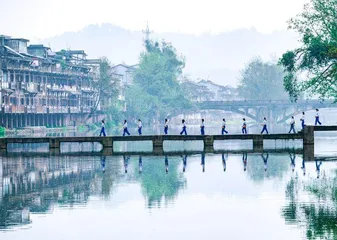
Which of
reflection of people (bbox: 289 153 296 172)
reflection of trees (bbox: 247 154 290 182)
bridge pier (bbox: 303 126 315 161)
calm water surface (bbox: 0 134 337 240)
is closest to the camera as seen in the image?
calm water surface (bbox: 0 134 337 240)

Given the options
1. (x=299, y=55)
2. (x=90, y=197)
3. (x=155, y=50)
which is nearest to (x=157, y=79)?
(x=155, y=50)

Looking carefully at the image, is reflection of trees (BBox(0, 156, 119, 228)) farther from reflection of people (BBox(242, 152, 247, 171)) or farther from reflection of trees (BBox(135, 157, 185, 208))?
reflection of people (BBox(242, 152, 247, 171))

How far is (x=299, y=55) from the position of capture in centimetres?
6831

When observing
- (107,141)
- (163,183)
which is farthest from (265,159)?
(107,141)

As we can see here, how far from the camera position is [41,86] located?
432 ft

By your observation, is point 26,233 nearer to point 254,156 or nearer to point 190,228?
point 190,228

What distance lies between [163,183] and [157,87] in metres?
128

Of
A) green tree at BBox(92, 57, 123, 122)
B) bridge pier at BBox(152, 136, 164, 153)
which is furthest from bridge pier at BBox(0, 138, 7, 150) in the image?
green tree at BBox(92, 57, 123, 122)

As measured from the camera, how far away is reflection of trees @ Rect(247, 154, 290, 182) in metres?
38.8

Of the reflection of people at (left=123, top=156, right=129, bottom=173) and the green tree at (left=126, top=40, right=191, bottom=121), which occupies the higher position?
the green tree at (left=126, top=40, right=191, bottom=121)

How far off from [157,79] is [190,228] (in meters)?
140

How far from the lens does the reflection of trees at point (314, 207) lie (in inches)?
923

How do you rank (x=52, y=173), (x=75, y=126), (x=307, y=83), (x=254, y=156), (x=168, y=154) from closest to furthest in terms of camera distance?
1. (x=52, y=173)
2. (x=254, y=156)
3. (x=168, y=154)
4. (x=307, y=83)
5. (x=75, y=126)

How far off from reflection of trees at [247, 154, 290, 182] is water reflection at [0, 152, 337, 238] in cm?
3
